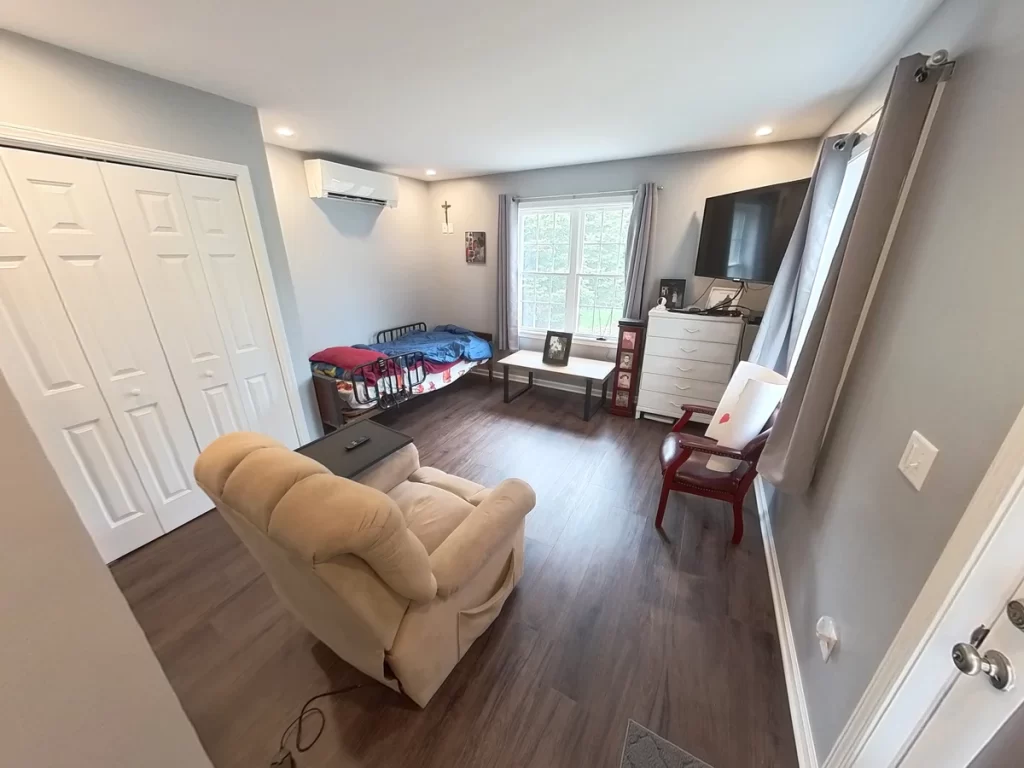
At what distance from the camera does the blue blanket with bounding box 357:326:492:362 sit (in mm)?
3672

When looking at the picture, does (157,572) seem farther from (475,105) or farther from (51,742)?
(475,105)

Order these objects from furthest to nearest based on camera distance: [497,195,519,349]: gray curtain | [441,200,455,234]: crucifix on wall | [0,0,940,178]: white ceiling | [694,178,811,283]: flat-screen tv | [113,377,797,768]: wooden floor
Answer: [441,200,455,234]: crucifix on wall, [497,195,519,349]: gray curtain, [694,178,811,283]: flat-screen tv, [0,0,940,178]: white ceiling, [113,377,797,768]: wooden floor

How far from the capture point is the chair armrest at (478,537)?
1170 millimetres

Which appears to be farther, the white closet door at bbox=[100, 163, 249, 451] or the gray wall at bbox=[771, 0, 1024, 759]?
the white closet door at bbox=[100, 163, 249, 451]

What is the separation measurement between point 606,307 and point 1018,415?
3411 mm

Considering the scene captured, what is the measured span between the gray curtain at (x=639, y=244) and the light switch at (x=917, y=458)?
278 centimetres

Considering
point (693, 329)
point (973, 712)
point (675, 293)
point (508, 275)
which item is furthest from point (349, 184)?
point (973, 712)

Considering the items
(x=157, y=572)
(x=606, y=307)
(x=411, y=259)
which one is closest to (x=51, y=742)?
(x=157, y=572)

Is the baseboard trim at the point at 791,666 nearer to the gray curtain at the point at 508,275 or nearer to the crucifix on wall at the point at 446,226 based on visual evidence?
the gray curtain at the point at 508,275

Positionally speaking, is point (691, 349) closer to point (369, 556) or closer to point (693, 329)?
point (693, 329)

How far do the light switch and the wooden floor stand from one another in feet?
3.43

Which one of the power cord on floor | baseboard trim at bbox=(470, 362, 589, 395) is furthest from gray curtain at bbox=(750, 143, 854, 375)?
the power cord on floor

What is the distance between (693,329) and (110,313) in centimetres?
379

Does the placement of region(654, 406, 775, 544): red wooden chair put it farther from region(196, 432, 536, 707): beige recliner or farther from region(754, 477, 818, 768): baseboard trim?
region(196, 432, 536, 707): beige recliner
